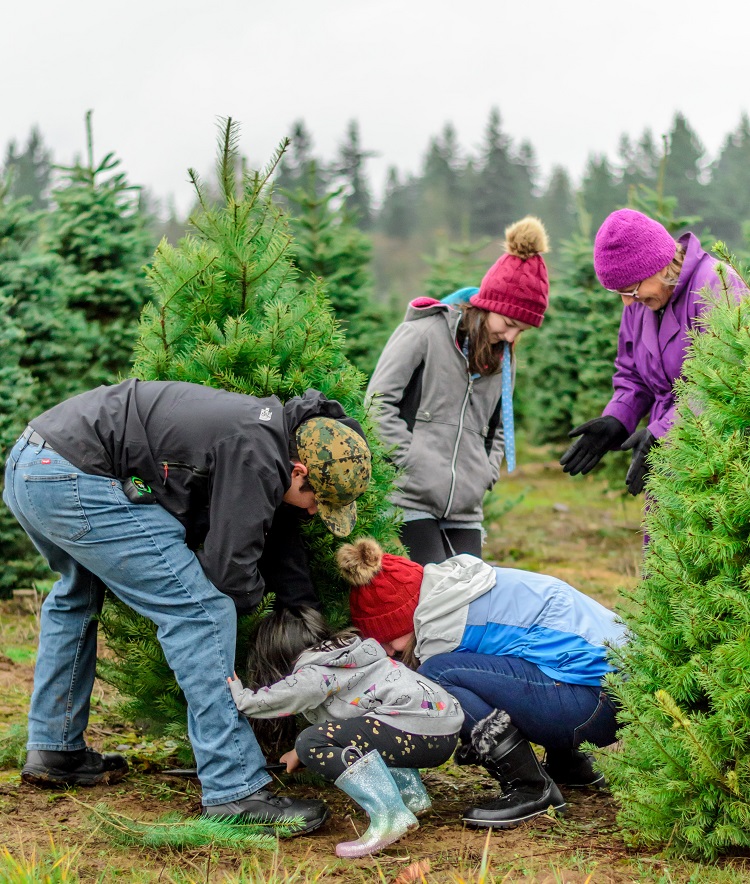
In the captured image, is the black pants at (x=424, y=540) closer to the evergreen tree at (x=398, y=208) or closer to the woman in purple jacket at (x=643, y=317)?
the woman in purple jacket at (x=643, y=317)

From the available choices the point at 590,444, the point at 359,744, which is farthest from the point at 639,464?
the point at 359,744

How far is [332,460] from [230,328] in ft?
2.30

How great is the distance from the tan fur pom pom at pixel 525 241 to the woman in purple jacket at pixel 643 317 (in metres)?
0.32

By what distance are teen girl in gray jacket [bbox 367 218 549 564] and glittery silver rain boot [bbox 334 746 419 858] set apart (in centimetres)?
145

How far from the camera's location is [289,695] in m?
3.10

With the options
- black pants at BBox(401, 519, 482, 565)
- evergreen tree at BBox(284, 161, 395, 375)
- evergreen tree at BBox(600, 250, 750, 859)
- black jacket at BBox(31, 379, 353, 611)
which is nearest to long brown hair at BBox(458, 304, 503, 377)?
black pants at BBox(401, 519, 482, 565)

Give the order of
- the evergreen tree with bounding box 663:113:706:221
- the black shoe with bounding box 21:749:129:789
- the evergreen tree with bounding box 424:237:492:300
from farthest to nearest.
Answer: the evergreen tree with bounding box 663:113:706:221 → the evergreen tree with bounding box 424:237:492:300 → the black shoe with bounding box 21:749:129:789

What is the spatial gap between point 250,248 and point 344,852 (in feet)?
6.93

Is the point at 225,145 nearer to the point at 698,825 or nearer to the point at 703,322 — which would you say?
the point at 703,322

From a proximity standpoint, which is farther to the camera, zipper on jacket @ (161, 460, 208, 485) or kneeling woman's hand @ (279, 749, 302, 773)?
kneeling woman's hand @ (279, 749, 302, 773)

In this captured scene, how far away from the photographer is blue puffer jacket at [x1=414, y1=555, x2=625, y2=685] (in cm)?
333

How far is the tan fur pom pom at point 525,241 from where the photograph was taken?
172 inches

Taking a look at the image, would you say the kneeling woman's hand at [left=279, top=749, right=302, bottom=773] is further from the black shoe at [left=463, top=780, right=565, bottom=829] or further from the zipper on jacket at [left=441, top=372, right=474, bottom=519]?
the zipper on jacket at [left=441, top=372, right=474, bottom=519]

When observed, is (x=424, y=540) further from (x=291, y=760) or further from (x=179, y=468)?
(x=179, y=468)
